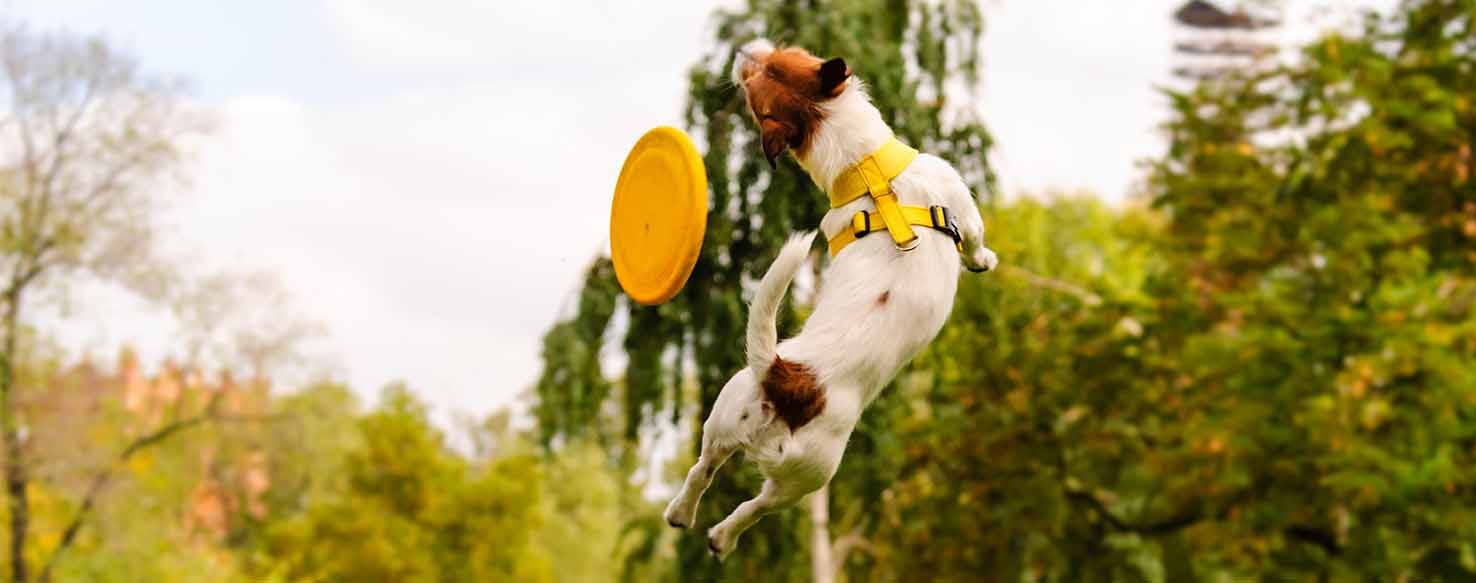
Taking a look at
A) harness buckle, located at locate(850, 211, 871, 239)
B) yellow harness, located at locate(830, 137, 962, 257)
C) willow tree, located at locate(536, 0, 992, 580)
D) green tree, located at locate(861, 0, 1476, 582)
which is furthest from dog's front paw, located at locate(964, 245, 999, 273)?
green tree, located at locate(861, 0, 1476, 582)

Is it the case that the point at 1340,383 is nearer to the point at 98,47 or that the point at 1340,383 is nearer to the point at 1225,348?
the point at 1225,348

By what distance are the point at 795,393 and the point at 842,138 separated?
0.46 meters

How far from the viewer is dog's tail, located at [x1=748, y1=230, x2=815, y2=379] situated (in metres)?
2.48

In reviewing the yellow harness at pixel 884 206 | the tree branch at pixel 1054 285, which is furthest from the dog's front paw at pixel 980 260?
the tree branch at pixel 1054 285

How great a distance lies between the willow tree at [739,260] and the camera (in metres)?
7.59

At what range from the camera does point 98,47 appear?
1931 cm

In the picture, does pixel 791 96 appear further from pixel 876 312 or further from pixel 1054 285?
pixel 1054 285

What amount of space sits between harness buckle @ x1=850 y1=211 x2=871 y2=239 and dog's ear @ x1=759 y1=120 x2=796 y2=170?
7.4 inches

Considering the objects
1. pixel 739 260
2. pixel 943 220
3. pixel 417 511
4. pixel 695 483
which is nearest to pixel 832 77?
pixel 943 220

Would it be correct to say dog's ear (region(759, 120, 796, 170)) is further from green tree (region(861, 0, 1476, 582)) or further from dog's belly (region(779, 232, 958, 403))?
green tree (region(861, 0, 1476, 582))

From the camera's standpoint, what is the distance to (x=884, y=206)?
2.53m

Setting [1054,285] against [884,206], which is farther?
[1054,285]

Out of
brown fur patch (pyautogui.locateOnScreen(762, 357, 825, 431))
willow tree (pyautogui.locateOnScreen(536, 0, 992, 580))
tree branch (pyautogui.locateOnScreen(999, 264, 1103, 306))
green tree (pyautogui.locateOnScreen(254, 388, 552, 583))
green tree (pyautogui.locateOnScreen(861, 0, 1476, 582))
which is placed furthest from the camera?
green tree (pyautogui.locateOnScreen(254, 388, 552, 583))

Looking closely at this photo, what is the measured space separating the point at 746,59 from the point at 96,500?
1888cm
